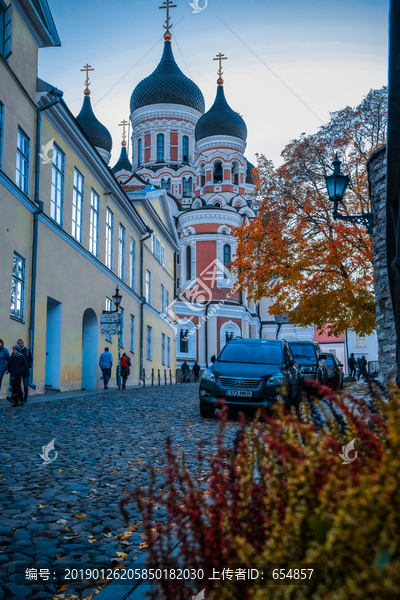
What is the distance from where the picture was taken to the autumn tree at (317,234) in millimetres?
22484

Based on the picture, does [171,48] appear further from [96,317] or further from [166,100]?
[96,317]

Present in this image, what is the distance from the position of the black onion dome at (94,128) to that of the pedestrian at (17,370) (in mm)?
49483

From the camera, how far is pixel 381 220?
39.0 ft

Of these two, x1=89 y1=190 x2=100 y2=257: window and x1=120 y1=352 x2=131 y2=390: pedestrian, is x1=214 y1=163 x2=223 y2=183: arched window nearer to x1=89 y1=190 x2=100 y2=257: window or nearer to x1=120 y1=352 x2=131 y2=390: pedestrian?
x1=89 y1=190 x2=100 y2=257: window

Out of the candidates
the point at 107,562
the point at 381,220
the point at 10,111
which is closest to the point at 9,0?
the point at 10,111

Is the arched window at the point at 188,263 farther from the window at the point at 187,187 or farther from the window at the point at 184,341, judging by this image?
the window at the point at 187,187

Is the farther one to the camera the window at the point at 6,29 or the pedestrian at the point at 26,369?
the window at the point at 6,29

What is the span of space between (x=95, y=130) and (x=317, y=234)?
43980mm

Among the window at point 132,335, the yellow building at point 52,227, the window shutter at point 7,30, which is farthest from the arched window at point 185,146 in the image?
the window shutter at point 7,30

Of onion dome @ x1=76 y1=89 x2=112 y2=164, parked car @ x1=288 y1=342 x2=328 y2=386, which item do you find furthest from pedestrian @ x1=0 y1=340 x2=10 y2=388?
onion dome @ x1=76 y1=89 x2=112 y2=164

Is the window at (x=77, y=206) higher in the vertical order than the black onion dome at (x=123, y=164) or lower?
lower

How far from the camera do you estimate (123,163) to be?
223 ft

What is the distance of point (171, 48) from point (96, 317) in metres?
52.0

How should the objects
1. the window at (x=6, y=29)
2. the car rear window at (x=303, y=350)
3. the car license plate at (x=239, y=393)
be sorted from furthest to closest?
1. the car rear window at (x=303, y=350)
2. the window at (x=6, y=29)
3. the car license plate at (x=239, y=393)
